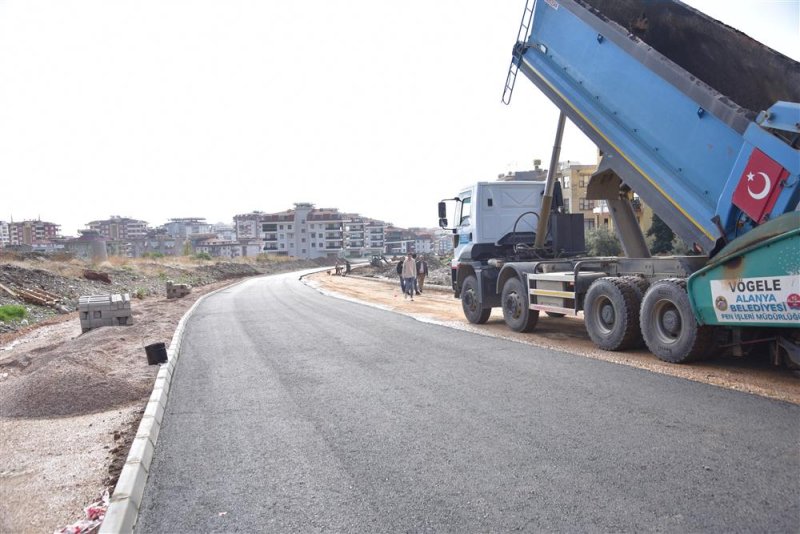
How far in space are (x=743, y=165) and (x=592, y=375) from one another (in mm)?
2919

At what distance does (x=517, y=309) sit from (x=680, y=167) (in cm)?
460

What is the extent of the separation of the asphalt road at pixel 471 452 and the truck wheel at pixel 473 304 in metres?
4.68

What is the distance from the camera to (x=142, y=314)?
1975cm

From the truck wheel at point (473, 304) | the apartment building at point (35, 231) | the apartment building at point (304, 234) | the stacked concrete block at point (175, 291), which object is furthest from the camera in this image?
the apartment building at point (35, 231)

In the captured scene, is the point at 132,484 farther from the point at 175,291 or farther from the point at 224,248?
the point at 224,248

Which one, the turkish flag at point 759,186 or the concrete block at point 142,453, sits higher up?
the turkish flag at point 759,186

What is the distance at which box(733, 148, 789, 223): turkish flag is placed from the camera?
616 cm

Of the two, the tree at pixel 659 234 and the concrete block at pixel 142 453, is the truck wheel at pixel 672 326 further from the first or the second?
the concrete block at pixel 142 453

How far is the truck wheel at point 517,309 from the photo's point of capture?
1118 cm

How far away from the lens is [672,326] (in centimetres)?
745

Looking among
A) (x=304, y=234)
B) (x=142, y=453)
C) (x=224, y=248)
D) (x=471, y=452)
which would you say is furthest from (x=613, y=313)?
(x=224, y=248)

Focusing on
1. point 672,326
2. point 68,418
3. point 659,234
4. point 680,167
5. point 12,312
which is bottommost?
point 68,418

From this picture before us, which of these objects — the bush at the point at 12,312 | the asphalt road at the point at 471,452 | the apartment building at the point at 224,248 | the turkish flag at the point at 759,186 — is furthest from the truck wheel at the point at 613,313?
the apartment building at the point at 224,248

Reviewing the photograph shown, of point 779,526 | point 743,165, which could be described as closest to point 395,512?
point 779,526
